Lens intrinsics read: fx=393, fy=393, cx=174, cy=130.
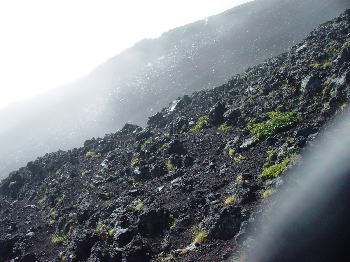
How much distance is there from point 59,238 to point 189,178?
7897 mm

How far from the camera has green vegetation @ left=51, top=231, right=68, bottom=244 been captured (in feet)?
65.5

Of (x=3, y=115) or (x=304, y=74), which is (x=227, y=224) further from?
(x=3, y=115)

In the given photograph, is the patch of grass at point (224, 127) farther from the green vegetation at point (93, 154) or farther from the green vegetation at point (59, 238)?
the green vegetation at point (93, 154)

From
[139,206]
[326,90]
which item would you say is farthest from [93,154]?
[326,90]

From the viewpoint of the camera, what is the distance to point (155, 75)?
241 ft

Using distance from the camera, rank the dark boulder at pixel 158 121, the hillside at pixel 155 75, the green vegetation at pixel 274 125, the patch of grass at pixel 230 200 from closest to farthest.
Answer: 1. the patch of grass at pixel 230 200
2. the green vegetation at pixel 274 125
3. the dark boulder at pixel 158 121
4. the hillside at pixel 155 75

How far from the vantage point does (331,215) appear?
32.8ft

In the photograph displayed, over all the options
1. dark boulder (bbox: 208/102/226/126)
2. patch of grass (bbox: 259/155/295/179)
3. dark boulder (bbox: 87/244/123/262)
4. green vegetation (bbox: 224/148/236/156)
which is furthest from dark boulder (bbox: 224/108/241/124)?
dark boulder (bbox: 87/244/123/262)

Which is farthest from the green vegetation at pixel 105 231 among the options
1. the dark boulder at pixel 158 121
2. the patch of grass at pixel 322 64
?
the dark boulder at pixel 158 121

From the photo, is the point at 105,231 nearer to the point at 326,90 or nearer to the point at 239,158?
the point at 239,158

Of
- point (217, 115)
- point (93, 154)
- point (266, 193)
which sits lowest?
point (93, 154)

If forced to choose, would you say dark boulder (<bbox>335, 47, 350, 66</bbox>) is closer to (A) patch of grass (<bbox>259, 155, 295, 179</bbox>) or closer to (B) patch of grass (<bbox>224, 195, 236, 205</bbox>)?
(A) patch of grass (<bbox>259, 155, 295, 179</bbox>)

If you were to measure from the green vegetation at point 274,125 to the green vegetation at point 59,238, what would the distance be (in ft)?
35.4

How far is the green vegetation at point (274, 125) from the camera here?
17.6 metres
